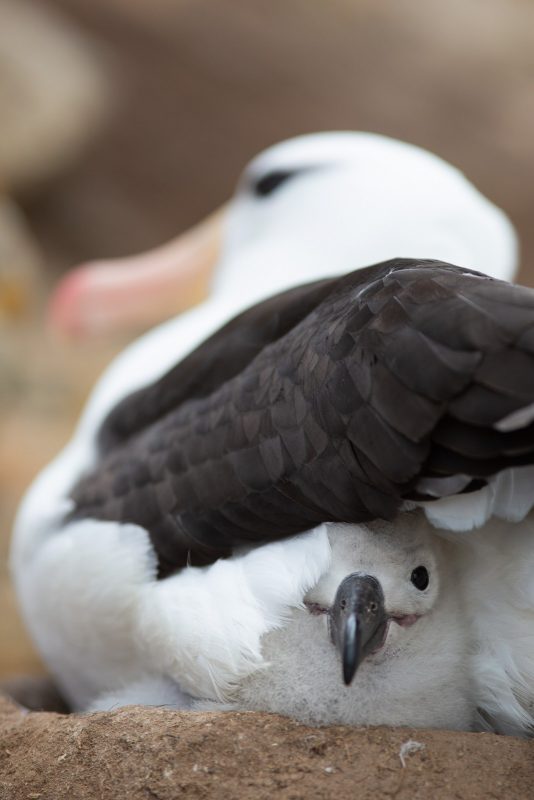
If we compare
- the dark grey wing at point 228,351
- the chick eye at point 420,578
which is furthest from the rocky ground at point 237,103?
the chick eye at point 420,578

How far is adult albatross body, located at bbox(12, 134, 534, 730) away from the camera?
177cm

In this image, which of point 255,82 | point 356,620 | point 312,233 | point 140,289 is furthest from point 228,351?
point 255,82

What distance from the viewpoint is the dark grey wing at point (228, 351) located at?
2.47 metres

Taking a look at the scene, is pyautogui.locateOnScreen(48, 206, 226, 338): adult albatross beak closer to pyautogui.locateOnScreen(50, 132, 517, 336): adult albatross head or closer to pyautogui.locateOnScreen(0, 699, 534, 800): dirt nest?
pyautogui.locateOnScreen(50, 132, 517, 336): adult albatross head

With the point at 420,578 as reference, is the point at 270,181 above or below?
above

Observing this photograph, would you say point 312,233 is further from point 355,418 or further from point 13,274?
point 13,274

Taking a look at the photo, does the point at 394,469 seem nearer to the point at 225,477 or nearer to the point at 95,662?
the point at 225,477

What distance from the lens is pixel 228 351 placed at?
8.37ft

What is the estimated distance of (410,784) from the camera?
1926 mm

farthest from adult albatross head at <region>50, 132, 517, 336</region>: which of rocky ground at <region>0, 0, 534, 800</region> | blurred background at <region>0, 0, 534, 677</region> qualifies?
blurred background at <region>0, 0, 534, 677</region>

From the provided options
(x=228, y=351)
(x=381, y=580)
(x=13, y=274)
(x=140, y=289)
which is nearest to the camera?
(x=381, y=580)

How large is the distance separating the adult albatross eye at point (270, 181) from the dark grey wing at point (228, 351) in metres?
1.33

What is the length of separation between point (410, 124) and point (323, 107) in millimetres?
640

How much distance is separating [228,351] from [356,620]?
83 cm
